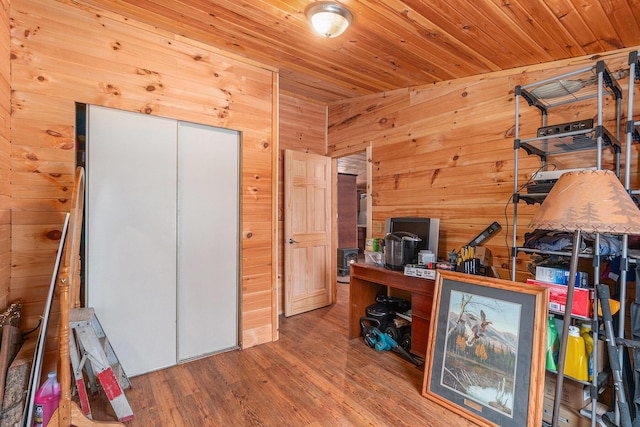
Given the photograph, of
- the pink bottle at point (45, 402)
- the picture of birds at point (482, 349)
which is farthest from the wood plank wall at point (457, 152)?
the pink bottle at point (45, 402)

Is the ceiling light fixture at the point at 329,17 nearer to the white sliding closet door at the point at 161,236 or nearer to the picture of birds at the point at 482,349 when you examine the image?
the white sliding closet door at the point at 161,236

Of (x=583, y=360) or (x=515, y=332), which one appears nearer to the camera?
(x=583, y=360)

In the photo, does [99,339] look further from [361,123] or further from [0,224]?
[361,123]

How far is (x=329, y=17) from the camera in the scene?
2037 millimetres

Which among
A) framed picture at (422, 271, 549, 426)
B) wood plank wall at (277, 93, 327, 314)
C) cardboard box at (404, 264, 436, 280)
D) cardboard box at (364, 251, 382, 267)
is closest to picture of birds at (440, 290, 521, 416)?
framed picture at (422, 271, 549, 426)

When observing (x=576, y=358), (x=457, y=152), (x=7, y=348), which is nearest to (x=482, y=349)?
(x=576, y=358)

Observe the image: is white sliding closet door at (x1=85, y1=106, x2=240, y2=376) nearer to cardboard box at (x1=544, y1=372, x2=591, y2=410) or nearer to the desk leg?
the desk leg

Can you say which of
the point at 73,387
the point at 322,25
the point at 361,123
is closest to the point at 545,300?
the point at 322,25

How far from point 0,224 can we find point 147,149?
1.02 m

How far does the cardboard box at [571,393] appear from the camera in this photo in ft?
5.91

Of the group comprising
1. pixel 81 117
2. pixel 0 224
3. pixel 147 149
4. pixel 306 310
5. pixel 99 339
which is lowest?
pixel 306 310

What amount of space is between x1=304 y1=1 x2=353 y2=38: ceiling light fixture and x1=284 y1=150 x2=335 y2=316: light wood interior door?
6.28ft

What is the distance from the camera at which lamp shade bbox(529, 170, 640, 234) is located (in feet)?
4.35

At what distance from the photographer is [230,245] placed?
2943mm
